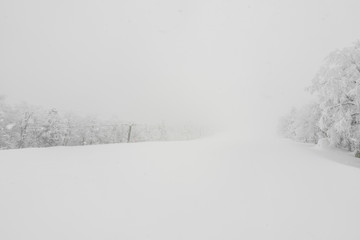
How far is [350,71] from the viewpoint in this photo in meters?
15.2

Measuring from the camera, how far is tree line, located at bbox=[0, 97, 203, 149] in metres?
18.3

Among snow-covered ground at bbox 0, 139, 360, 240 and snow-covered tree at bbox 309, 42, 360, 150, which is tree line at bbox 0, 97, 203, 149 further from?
snow-covered tree at bbox 309, 42, 360, 150

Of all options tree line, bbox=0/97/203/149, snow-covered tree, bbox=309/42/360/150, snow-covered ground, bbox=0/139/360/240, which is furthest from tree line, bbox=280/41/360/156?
tree line, bbox=0/97/203/149

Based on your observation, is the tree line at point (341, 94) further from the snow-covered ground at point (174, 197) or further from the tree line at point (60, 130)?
the tree line at point (60, 130)

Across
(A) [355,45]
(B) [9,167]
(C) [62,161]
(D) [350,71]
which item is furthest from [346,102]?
(B) [9,167]

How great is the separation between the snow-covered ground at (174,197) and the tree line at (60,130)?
779cm

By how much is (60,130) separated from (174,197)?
53.8 feet

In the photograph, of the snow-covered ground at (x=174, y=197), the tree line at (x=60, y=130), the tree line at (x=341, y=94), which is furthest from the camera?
the tree line at (x=60, y=130)

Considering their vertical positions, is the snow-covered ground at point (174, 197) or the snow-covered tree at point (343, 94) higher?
the snow-covered tree at point (343, 94)

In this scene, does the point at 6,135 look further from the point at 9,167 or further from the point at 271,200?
the point at 271,200

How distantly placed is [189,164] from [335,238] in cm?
589

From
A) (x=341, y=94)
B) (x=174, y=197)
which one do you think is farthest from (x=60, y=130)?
(x=341, y=94)

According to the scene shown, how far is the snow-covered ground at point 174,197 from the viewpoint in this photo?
5.14 meters

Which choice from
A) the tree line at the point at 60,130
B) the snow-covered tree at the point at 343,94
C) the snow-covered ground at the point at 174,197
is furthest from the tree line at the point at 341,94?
the tree line at the point at 60,130
